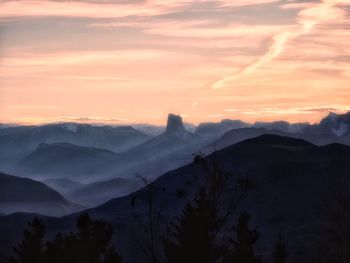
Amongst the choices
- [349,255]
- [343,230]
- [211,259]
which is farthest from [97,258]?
[343,230]

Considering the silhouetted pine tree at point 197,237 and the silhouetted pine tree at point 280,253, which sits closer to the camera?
the silhouetted pine tree at point 197,237

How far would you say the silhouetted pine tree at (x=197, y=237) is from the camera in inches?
1549

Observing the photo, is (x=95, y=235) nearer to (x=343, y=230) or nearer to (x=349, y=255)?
(x=349, y=255)

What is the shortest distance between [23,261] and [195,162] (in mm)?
32426

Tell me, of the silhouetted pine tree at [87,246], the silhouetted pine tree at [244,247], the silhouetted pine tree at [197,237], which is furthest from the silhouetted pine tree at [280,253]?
the silhouetted pine tree at [197,237]

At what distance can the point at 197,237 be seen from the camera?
4156 centimetres

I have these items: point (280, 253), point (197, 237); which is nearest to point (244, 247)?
point (197, 237)

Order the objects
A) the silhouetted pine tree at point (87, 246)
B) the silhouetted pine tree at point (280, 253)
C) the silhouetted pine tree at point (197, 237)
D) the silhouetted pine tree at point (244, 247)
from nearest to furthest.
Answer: the silhouetted pine tree at point (197, 237)
the silhouetted pine tree at point (244, 247)
the silhouetted pine tree at point (87, 246)
the silhouetted pine tree at point (280, 253)

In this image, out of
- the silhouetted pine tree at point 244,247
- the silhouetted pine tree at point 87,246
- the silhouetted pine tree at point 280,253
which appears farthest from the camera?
the silhouetted pine tree at point 280,253

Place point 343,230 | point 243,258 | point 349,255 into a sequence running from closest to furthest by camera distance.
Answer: point 243,258
point 349,255
point 343,230

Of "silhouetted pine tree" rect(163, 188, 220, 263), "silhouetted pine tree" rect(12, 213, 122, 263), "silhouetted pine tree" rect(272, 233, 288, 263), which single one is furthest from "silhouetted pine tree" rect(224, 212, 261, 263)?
"silhouetted pine tree" rect(272, 233, 288, 263)

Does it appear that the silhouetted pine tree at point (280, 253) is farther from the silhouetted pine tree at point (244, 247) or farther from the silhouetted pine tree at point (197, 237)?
the silhouetted pine tree at point (197, 237)

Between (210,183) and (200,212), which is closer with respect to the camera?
(210,183)

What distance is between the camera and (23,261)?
6341cm
